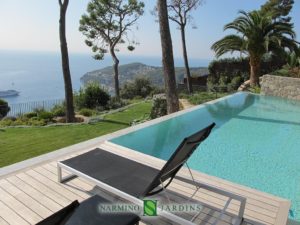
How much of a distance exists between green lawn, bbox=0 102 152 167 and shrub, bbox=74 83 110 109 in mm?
4784

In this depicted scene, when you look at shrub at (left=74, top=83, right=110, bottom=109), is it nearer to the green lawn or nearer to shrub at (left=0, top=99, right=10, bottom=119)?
shrub at (left=0, top=99, right=10, bottom=119)

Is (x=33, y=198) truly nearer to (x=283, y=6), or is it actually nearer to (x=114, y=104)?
(x=114, y=104)

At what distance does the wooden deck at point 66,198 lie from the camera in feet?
10.9

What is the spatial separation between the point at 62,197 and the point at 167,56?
6596mm

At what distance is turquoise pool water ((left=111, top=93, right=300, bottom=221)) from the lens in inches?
214

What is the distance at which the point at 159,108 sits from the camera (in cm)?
1064

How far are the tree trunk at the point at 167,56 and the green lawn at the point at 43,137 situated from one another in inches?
69.4

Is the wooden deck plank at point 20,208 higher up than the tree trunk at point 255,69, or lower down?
lower down

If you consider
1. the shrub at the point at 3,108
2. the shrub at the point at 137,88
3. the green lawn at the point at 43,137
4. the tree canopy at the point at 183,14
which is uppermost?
the tree canopy at the point at 183,14

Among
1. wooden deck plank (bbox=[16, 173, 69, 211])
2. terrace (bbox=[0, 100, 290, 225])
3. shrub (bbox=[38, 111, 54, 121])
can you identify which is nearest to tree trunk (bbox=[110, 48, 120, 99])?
shrub (bbox=[38, 111, 54, 121])

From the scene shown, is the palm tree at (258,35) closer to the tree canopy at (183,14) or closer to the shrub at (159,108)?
the tree canopy at (183,14)

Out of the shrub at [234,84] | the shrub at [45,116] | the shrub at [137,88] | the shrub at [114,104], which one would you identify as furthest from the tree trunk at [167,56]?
the shrub at [137,88]

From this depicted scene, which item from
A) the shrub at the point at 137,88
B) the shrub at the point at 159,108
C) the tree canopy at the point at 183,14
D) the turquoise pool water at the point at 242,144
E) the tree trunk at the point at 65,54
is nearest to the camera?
the turquoise pool water at the point at 242,144

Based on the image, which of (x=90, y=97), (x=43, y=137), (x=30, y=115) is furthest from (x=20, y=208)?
(x=90, y=97)
